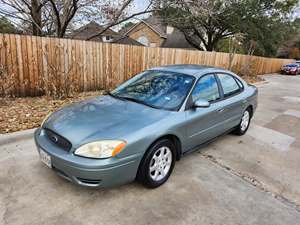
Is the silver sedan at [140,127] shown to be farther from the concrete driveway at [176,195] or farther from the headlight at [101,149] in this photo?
the concrete driveway at [176,195]

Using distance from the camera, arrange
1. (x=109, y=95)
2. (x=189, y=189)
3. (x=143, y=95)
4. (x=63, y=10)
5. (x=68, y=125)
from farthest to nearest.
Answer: (x=63, y=10) < (x=109, y=95) < (x=143, y=95) < (x=189, y=189) < (x=68, y=125)

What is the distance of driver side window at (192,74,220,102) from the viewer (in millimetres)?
3152

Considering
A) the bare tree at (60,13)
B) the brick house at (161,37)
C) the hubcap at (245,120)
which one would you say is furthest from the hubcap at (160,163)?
the brick house at (161,37)

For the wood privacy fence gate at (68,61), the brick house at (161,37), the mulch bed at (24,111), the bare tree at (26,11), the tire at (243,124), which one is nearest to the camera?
the mulch bed at (24,111)

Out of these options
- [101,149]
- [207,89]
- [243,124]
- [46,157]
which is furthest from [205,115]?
[46,157]

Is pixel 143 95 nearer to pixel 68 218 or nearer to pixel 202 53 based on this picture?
pixel 68 218

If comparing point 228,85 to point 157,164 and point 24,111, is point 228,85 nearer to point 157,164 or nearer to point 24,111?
point 157,164

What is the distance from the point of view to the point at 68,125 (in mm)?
2459

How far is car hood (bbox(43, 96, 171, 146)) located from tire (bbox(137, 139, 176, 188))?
12.6 inches

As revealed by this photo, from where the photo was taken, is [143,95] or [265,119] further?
[265,119]

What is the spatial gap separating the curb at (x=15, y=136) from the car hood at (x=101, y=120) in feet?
4.40

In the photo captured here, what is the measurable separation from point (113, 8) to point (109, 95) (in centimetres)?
711

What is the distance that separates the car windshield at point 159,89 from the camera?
2953 mm

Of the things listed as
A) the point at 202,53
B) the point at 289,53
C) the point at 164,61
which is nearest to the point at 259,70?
the point at 202,53
